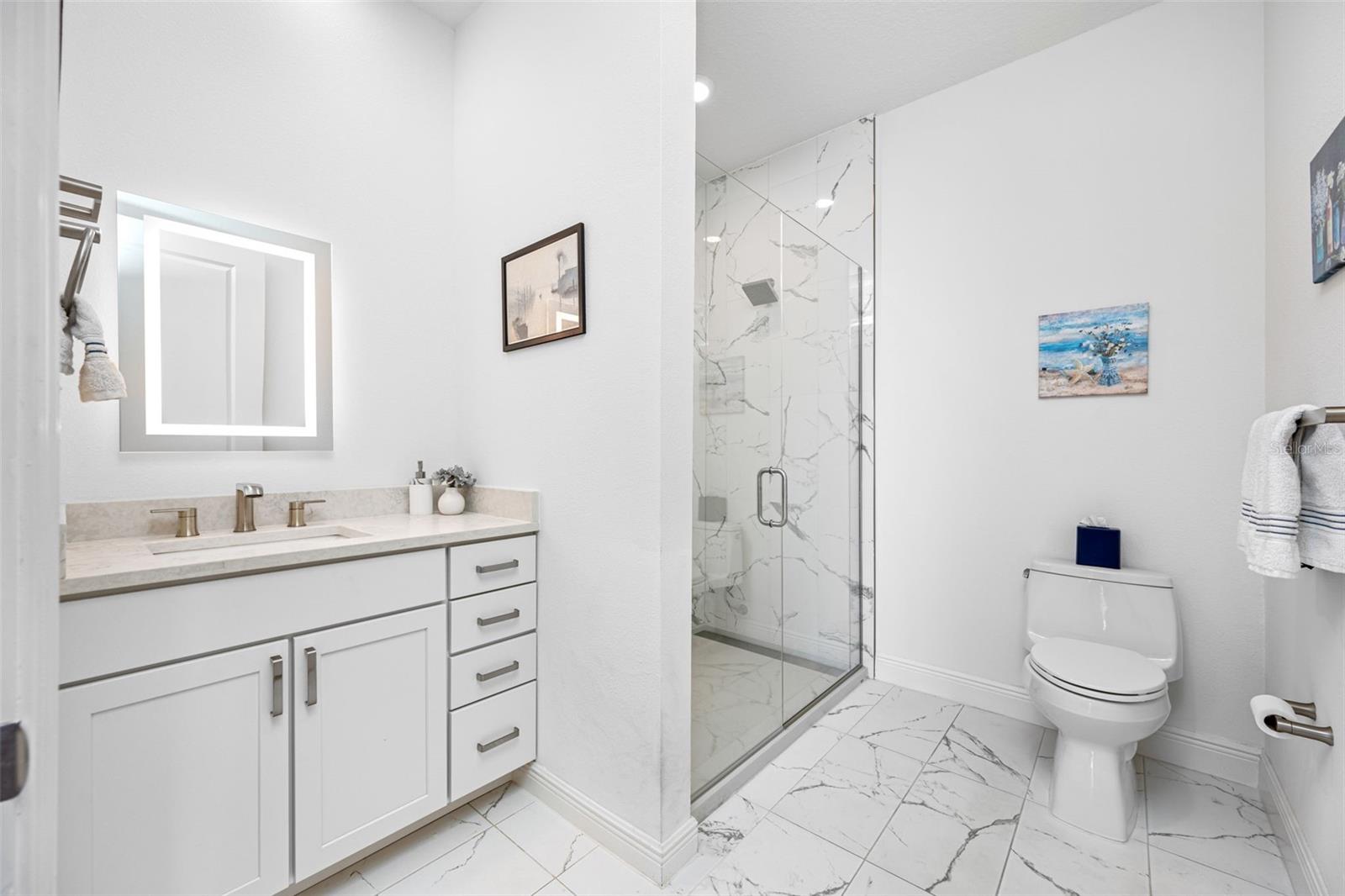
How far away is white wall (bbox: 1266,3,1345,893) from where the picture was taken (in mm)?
1251

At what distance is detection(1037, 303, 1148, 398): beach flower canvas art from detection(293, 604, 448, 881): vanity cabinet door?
2423 millimetres

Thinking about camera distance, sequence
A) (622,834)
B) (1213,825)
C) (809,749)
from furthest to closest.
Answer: (809,749)
(1213,825)
(622,834)

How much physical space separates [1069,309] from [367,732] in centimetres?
280

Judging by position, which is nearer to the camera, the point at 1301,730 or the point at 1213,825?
the point at 1301,730

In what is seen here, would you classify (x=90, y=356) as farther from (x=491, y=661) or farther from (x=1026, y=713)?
(x=1026, y=713)

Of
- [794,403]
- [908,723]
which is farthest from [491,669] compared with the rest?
[908,723]

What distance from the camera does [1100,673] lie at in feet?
5.51

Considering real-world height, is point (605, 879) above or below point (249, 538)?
below

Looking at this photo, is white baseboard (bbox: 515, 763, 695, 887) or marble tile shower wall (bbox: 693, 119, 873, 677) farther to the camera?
marble tile shower wall (bbox: 693, 119, 873, 677)

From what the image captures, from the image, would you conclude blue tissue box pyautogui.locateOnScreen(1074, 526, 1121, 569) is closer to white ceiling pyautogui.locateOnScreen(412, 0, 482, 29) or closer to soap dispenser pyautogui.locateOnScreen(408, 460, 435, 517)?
soap dispenser pyautogui.locateOnScreen(408, 460, 435, 517)

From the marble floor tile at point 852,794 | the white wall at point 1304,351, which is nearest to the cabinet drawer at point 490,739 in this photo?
the marble floor tile at point 852,794

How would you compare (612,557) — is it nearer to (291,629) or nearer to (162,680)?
(291,629)

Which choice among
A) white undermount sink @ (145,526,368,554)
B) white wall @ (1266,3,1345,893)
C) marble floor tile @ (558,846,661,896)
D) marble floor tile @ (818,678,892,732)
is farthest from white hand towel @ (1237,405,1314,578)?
white undermount sink @ (145,526,368,554)

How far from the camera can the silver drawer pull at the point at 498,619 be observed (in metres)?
1.67
